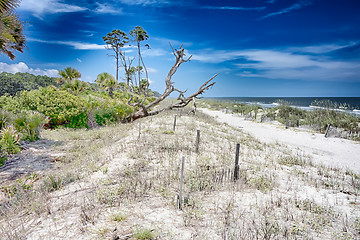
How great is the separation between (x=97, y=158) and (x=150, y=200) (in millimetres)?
3396

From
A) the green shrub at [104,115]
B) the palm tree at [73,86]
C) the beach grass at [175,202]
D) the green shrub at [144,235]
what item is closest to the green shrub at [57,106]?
the green shrub at [104,115]

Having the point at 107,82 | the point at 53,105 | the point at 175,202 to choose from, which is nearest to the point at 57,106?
the point at 53,105

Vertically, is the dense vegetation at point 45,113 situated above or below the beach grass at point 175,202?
above

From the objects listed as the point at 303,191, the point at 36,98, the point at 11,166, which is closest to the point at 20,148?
the point at 11,166

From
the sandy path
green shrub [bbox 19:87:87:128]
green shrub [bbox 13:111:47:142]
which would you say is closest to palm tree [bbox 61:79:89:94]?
green shrub [bbox 19:87:87:128]

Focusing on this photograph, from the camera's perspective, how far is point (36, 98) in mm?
12141

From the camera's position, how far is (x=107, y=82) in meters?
23.5

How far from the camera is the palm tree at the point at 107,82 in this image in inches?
924

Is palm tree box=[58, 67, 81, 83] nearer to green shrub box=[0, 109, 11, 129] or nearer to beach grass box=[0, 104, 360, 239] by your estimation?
green shrub box=[0, 109, 11, 129]

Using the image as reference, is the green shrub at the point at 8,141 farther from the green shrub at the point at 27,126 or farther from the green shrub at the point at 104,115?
the green shrub at the point at 104,115

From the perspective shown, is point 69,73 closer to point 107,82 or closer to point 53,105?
point 107,82

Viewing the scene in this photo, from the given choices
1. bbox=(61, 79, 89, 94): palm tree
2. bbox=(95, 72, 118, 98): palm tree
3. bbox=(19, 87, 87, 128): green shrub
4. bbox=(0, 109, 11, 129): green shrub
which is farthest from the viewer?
bbox=(95, 72, 118, 98): palm tree

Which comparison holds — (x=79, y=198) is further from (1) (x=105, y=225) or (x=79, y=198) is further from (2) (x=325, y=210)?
(2) (x=325, y=210)

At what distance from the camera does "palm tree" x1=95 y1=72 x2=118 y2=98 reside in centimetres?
2347
